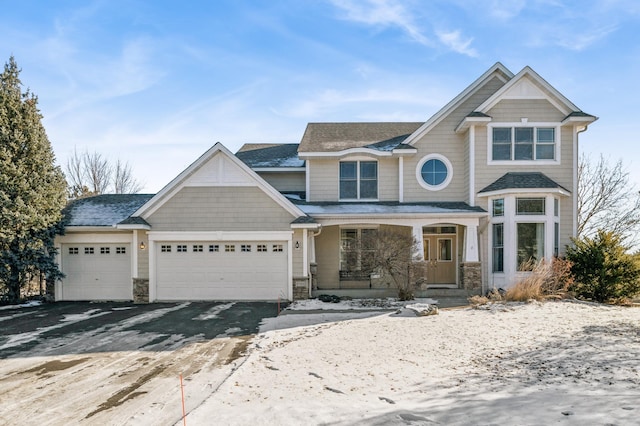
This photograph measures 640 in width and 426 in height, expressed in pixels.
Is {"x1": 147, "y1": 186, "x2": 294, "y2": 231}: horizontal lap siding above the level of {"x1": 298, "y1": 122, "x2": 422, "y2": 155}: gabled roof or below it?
below

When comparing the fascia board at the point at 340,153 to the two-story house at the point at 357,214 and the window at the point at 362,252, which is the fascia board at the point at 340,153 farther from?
the window at the point at 362,252

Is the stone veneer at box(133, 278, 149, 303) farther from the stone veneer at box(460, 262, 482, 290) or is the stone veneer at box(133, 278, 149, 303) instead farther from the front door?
the stone veneer at box(460, 262, 482, 290)

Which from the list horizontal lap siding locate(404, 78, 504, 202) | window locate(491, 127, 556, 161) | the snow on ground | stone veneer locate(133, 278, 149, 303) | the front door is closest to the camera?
the snow on ground

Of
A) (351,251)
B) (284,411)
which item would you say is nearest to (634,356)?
(284,411)

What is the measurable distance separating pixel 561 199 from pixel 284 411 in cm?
1443

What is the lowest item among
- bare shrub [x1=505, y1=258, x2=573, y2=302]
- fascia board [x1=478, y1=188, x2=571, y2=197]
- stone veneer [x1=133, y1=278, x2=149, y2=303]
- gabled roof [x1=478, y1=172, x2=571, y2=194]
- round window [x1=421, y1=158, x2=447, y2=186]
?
stone veneer [x1=133, y1=278, x2=149, y2=303]

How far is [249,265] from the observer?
Answer: 46.9 feet

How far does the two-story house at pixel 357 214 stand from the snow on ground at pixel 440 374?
4.95m

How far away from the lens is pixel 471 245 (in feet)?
48.2

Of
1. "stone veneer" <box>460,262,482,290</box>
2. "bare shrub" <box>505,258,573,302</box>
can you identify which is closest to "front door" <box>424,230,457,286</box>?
"stone veneer" <box>460,262,482,290</box>

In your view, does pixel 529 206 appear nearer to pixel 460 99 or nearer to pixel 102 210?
pixel 460 99

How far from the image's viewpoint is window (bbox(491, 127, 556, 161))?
1532cm

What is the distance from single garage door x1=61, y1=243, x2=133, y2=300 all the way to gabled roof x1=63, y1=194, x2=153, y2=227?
3.15 feet

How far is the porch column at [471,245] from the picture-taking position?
14.6m
